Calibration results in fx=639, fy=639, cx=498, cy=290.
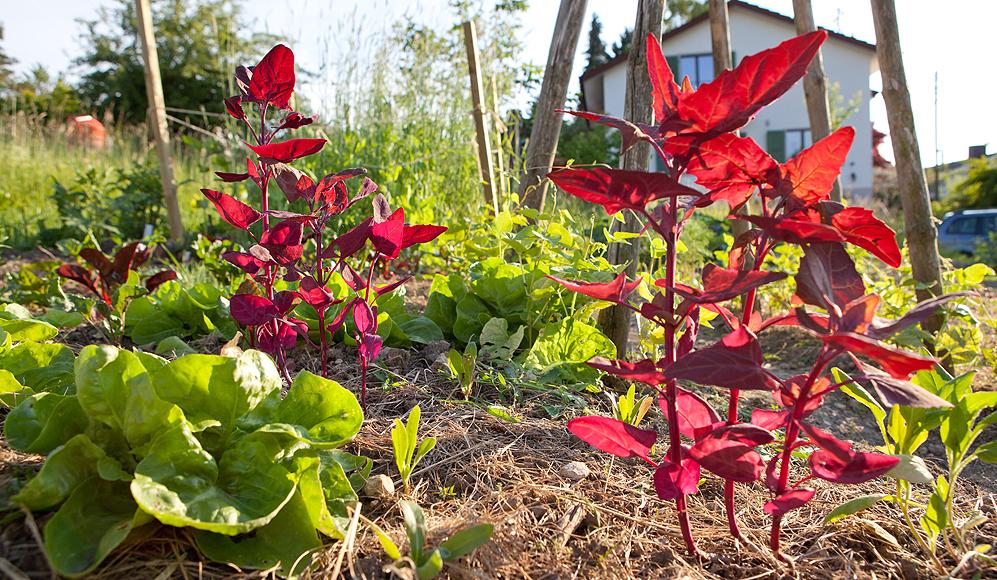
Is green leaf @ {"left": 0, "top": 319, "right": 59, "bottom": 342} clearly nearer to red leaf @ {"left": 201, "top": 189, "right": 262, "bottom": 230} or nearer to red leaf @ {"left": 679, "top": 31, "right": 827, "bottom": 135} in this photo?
red leaf @ {"left": 201, "top": 189, "right": 262, "bottom": 230}

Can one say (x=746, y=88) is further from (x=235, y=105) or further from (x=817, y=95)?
(x=817, y=95)

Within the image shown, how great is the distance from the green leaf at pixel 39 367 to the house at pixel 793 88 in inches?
729

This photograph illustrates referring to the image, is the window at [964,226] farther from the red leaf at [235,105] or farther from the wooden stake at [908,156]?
the red leaf at [235,105]

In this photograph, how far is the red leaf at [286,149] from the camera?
4.21 feet

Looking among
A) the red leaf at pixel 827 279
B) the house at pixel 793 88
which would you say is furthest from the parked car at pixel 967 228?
the red leaf at pixel 827 279

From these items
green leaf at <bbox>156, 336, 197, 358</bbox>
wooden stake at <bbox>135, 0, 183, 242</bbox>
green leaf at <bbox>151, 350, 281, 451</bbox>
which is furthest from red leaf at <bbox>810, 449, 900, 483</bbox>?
wooden stake at <bbox>135, 0, 183, 242</bbox>

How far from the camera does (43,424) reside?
102 cm

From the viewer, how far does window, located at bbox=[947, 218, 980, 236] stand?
40.2ft

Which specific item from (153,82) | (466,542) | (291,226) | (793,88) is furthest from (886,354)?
(793,88)

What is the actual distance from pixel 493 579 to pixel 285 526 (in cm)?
33

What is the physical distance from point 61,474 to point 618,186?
883mm

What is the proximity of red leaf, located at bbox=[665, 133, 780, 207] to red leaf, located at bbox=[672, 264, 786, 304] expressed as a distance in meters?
0.14

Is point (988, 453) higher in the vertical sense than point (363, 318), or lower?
lower

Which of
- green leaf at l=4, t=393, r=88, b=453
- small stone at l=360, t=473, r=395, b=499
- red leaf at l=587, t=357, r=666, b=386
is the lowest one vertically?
small stone at l=360, t=473, r=395, b=499
